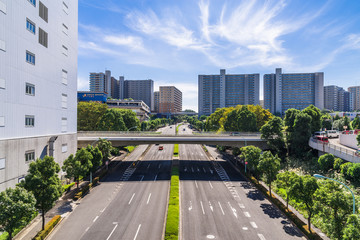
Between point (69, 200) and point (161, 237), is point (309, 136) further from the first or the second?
point (69, 200)

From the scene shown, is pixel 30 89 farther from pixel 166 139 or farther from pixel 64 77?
pixel 166 139

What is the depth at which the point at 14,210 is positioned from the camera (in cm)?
1803

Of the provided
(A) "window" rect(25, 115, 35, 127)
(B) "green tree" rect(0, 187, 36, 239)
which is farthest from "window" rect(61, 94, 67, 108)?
(B) "green tree" rect(0, 187, 36, 239)

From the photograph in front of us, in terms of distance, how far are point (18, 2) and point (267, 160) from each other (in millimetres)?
44562

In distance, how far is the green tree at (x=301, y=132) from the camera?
175 ft

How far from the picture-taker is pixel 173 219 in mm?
24891

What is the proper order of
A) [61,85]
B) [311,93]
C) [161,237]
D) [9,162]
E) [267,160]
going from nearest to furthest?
[161,237] < [9,162] < [267,160] < [61,85] < [311,93]

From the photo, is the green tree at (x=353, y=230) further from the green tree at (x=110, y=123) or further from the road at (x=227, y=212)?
the green tree at (x=110, y=123)

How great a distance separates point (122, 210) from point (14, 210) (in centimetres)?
1401

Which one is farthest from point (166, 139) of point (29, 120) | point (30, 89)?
point (30, 89)

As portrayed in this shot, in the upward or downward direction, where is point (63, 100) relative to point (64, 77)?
downward

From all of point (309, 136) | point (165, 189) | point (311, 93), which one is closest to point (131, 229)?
point (165, 189)

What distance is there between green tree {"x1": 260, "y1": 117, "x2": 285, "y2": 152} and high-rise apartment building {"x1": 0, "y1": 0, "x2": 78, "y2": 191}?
4819 centimetres

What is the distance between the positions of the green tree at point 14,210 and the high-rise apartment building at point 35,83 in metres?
8.64
